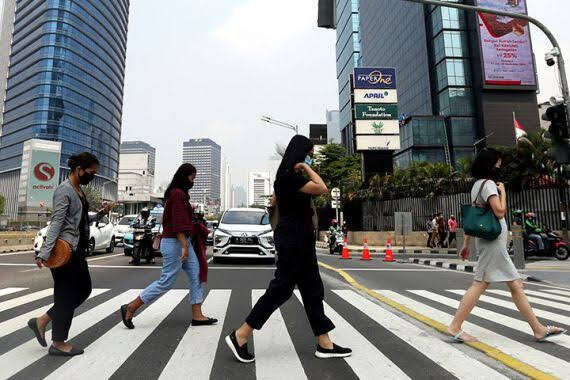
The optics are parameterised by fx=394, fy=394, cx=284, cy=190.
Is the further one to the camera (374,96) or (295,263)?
(374,96)

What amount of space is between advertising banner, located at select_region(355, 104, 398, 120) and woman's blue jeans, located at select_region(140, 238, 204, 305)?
27172 millimetres

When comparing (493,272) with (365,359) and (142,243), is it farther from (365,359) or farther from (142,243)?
(142,243)

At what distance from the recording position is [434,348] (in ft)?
11.4

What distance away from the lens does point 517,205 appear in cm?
1825

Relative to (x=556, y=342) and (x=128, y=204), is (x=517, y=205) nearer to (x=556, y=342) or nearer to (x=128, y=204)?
(x=556, y=342)

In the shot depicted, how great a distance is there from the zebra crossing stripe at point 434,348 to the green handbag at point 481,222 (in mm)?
1088

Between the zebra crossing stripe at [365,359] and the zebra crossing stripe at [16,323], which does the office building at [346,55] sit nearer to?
the zebra crossing stripe at [16,323]

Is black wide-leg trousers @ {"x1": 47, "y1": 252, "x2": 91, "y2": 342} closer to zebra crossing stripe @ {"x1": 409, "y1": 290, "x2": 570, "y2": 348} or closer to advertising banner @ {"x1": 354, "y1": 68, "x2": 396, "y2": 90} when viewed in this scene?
zebra crossing stripe @ {"x1": 409, "y1": 290, "x2": 570, "y2": 348}

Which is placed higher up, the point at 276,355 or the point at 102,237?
the point at 102,237

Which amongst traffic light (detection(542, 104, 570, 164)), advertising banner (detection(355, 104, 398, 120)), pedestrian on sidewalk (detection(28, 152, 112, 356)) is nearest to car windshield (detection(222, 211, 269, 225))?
traffic light (detection(542, 104, 570, 164))

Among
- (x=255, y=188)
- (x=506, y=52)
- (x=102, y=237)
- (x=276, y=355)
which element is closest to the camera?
(x=276, y=355)

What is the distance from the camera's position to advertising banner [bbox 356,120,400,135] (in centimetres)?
2989

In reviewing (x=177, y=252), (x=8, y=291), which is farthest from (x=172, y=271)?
(x=8, y=291)

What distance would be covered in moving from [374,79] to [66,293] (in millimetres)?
29975
